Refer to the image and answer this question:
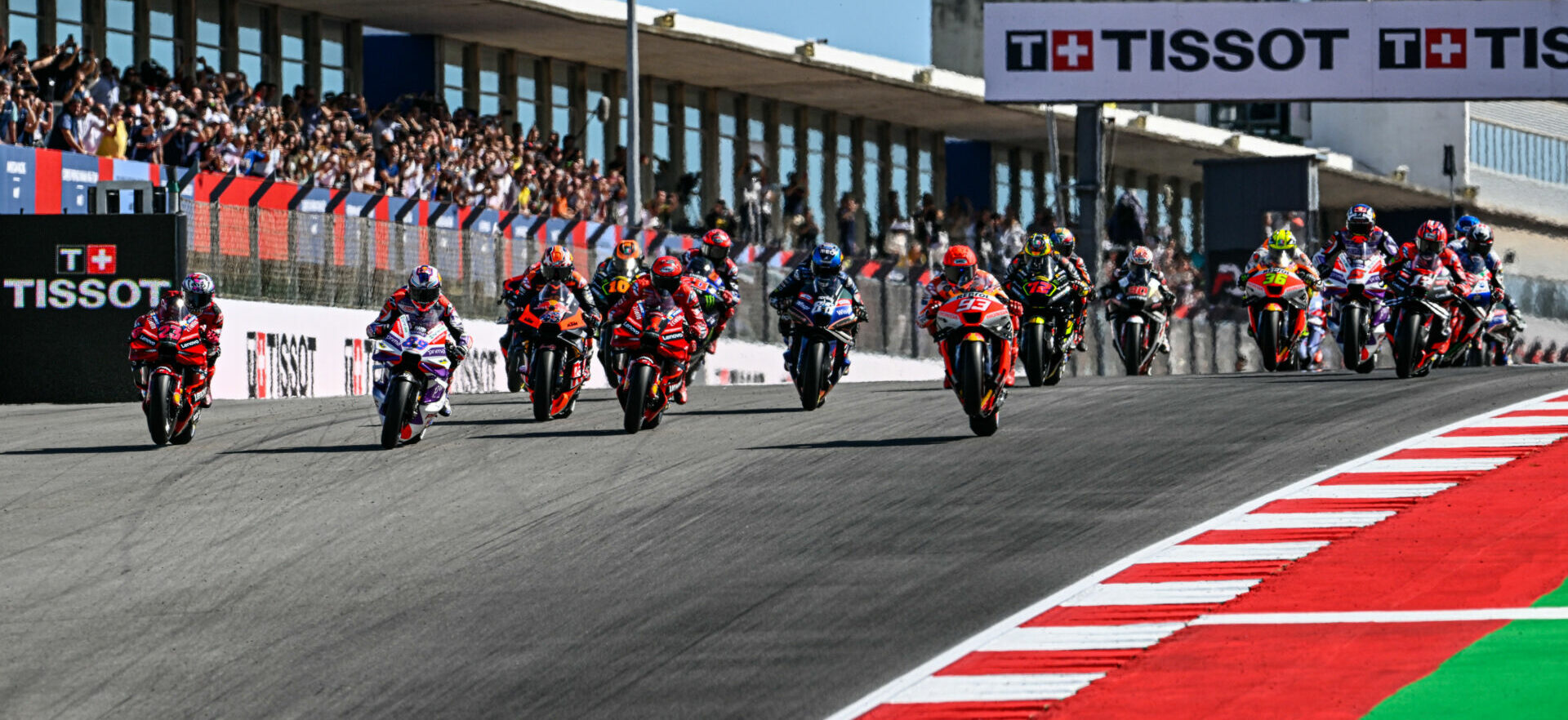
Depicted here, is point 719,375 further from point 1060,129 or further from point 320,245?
point 1060,129

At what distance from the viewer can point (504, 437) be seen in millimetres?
18562

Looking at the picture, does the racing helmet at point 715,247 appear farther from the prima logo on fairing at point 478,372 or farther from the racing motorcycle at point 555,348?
the prima logo on fairing at point 478,372

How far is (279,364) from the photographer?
88.9 feet

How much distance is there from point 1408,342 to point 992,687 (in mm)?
12780

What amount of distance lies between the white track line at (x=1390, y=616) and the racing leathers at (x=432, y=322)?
850 cm

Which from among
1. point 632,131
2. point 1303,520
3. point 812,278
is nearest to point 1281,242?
point 812,278

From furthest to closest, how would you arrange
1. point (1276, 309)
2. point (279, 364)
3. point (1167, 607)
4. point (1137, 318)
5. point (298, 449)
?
point (279, 364) < point (1137, 318) < point (1276, 309) < point (298, 449) < point (1167, 607)

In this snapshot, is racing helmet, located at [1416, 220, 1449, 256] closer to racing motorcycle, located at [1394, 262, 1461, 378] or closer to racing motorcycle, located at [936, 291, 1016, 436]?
racing motorcycle, located at [1394, 262, 1461, 378]

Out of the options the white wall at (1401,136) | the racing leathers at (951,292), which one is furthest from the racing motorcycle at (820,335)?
the white wall at (1401,136)

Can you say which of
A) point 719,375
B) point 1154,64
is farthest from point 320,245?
point 1154,64

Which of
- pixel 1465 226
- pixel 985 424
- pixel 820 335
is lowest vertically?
pixel 985 424

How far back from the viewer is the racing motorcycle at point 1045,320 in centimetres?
2281

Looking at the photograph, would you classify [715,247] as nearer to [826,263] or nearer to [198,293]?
[826,263]

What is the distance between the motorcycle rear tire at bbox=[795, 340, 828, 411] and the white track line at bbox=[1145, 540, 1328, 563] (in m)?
8.02
